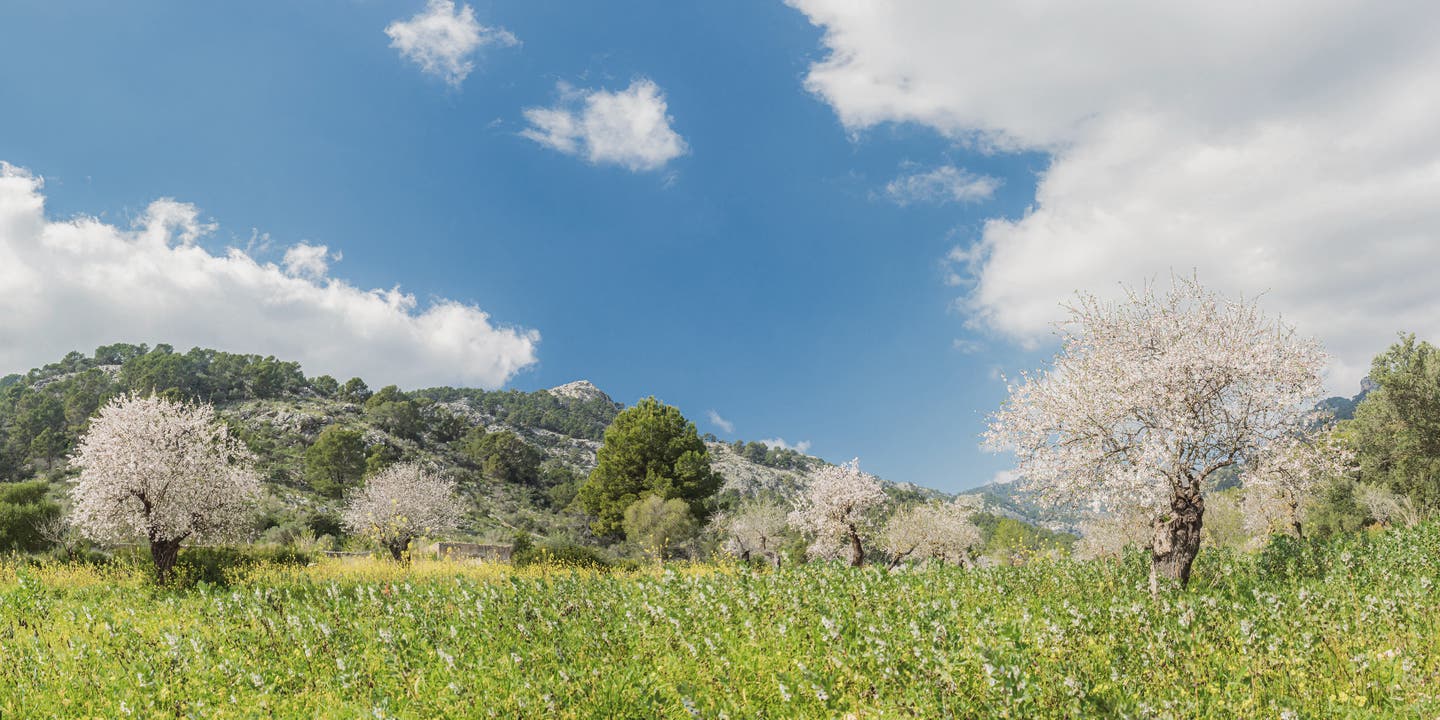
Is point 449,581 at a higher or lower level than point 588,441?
lower

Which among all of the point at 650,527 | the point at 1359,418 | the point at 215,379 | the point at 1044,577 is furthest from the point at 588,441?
the point at 1044,577

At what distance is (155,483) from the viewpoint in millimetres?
21172

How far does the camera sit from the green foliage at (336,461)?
81.2m

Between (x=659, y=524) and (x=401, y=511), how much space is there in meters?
17.1

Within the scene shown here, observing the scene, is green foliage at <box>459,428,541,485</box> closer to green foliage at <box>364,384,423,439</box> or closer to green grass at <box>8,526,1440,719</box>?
green foliage at <box>364,384,423,439</box>

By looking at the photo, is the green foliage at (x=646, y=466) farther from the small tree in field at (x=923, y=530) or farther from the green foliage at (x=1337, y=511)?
the green foliage at (x=1337, y=511)

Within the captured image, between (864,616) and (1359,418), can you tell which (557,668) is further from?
(1359,418)

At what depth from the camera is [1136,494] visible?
55.3ft

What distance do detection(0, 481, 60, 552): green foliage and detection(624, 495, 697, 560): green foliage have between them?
97.5 ft

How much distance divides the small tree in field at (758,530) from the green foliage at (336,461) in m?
47.4

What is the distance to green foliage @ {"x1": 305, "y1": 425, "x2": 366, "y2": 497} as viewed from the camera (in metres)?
81.2

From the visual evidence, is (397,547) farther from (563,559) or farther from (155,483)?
(155,483)

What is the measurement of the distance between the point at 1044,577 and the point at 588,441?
6563 inches

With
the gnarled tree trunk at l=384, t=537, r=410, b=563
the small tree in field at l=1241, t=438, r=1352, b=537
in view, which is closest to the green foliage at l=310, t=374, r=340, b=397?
the gnarled tree trunk at l=384, t=537, r=410, b=563
